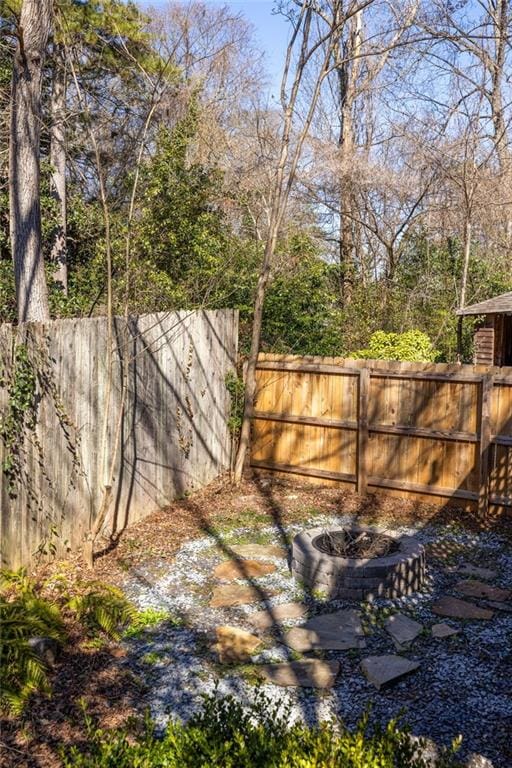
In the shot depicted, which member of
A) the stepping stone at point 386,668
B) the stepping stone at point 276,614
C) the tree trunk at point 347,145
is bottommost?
the stepping stone at point 276,614

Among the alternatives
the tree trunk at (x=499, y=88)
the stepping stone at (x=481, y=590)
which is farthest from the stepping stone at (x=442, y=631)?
Answer: the tree trunk at (x=499, y=88)

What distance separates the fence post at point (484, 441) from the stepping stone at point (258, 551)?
2.25 metres

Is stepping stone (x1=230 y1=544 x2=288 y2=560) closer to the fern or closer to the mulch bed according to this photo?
the mulch bed

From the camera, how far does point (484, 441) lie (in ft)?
22.2

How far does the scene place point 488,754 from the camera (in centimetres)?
309

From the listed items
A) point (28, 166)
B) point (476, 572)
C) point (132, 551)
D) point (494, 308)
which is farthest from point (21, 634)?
point (494, 308)

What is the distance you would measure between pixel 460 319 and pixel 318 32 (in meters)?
5.87

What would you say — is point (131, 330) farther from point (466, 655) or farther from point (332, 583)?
point (466, 655)

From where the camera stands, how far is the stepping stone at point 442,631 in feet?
14.3

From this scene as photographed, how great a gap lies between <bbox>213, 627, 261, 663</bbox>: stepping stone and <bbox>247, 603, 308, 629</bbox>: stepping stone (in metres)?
0.22

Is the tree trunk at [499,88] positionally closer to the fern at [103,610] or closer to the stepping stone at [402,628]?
the stepping stone at [402,628]

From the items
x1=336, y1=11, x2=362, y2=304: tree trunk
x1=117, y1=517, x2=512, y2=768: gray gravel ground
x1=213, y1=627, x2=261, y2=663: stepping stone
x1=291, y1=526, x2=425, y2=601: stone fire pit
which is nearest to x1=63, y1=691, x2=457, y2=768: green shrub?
x1=117, y1=517, x2=512, y2=768: gray gravel ground

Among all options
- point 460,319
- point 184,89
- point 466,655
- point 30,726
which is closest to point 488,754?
point 466,655

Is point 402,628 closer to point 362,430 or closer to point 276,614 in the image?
point 276,614
